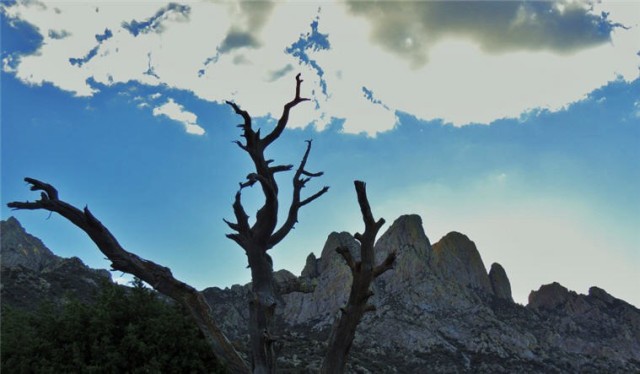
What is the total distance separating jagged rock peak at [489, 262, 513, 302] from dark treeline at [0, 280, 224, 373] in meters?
→ 127

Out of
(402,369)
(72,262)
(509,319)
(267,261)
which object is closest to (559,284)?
(509,319)

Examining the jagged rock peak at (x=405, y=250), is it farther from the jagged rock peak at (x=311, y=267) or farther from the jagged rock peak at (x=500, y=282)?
the jagged rock peak at (x=500, y=282)

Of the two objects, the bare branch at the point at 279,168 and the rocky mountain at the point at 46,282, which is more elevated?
the rocky mountain at the point at 46,282

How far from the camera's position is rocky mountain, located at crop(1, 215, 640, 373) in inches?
2874

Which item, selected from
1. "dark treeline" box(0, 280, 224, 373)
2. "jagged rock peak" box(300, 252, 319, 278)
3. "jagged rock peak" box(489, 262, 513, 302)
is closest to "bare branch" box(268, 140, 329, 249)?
"dark treeline" box(0, 280, 224, 373)

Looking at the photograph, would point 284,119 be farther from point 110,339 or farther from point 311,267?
point 311,267

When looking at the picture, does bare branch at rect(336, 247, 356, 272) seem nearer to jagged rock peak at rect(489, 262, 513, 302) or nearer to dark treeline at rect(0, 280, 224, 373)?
dark treeline at rect(0, 280, 224, 373)

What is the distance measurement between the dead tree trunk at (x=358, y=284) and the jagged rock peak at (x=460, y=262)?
111 meters

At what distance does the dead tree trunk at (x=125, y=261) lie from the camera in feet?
32.6

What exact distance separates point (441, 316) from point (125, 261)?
8814cm

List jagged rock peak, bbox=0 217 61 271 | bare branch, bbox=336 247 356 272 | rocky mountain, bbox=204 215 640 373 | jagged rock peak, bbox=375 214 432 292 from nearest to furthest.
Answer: bare branch, bbox=336 247 356 272, rocky mountain, bbox=204 215 640 373, jagged rock peak, bbox=0 217 61 271, jagged rock peak, bbox=375 214 432 292

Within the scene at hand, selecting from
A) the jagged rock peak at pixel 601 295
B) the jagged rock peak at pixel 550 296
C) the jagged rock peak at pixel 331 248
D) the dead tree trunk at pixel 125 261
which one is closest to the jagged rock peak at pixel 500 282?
the jagged rock peak at pixel 550 296

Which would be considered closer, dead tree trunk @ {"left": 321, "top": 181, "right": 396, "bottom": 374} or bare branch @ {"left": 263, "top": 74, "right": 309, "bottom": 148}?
dead tree trunk @ {"left": 321, "top": 181, "right": 396, "bottom": 374}

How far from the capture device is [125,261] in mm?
10414
